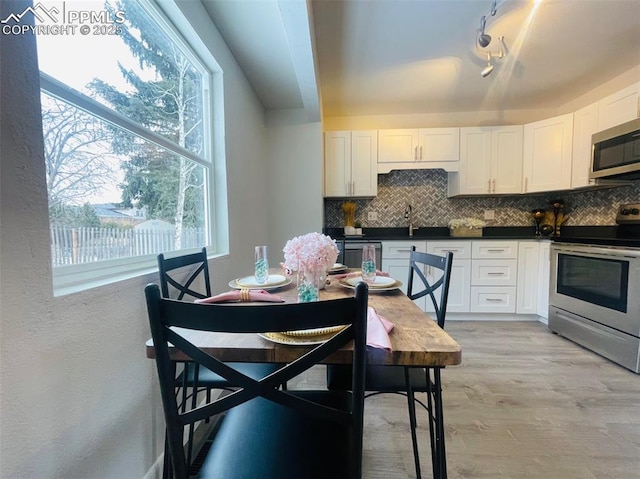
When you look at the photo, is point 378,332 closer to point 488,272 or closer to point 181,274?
point 181,274

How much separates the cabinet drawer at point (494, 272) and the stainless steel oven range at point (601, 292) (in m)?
0.34

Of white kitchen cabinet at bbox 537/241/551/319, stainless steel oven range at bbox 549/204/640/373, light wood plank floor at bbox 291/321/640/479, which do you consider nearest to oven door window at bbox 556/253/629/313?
stainless steel oven range at bbox 549/204/640/373

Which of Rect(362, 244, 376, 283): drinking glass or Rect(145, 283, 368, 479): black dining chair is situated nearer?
Rect(145, 283, 368, 479): black dining chair

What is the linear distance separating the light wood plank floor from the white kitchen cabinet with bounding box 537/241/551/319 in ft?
2.16

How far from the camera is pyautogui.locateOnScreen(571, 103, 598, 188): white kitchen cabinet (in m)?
2.67

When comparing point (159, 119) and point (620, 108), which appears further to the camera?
point (620, 108)

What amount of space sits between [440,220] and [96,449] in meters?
3.73

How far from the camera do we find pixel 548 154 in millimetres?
3037

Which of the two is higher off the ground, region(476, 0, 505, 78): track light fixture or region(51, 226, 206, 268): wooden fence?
region(476, 0, 505, 78): track light fixture

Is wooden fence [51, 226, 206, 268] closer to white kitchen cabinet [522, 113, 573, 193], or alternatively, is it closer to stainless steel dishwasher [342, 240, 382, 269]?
stainless steel dishwasher [342, 240, 382, 269]

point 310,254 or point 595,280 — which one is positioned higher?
point 310,254

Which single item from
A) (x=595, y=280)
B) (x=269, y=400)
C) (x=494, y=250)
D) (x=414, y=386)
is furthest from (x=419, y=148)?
(x=269, y=400)

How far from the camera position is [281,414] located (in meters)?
0.85

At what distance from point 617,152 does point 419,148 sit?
1703 millimetres
